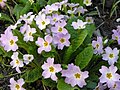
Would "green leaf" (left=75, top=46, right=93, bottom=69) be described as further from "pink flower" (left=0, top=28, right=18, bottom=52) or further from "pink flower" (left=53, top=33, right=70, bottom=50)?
"pink flower" (left=0, top=28, right=18, bottom=52)

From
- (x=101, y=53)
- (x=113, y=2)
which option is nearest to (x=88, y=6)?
(x=113, y=2)

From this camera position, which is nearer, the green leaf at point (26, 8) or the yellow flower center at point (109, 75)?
the yellow flower center at point (109, 75)

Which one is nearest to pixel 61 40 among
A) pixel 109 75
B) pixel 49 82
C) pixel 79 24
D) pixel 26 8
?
pixel 79 24

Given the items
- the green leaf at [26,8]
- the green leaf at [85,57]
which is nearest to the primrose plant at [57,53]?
the green leaf at [85,57]

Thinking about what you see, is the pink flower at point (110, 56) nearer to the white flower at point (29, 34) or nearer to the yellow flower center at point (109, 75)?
the yellow flower center at point (109, 75)

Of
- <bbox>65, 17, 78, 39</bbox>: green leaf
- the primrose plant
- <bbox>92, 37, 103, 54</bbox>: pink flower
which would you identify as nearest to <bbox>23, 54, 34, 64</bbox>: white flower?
the primrose plant

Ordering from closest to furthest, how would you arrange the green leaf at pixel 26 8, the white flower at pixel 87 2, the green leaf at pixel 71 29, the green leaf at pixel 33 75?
the green leaf at pixel 33 75 < the green leaf at pixel 71 29 < the green leaf at pixel 26 8 < the white flower at pixel 87 2

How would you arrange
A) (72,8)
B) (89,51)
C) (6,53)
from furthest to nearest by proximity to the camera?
(72,8)
(6,53)
(89,51)

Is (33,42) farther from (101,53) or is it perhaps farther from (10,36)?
(101,53)

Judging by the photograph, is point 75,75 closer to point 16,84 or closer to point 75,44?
point 75,44
